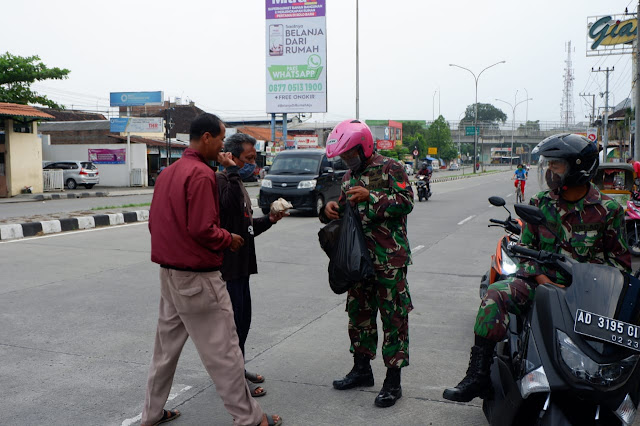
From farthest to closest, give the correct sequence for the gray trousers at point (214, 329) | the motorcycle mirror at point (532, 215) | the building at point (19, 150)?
the building at point (19, 150) < the gray trousers at point (214, 329) < the motorcycle mirror at point (532, 215)

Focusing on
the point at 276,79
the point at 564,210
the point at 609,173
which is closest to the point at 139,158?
the point at 276,79

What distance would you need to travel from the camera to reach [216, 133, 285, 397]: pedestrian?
13.1 feet

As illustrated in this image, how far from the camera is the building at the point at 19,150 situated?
Result: 81.9 feet

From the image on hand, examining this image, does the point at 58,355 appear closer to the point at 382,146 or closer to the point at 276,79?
the point at 276,79

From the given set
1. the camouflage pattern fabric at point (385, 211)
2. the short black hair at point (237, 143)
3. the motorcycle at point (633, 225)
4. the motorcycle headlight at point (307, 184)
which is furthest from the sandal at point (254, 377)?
the motorcycle headlight at point (307, 184)

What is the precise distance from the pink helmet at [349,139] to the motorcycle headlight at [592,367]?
1746mm

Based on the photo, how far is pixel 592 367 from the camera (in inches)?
98.9

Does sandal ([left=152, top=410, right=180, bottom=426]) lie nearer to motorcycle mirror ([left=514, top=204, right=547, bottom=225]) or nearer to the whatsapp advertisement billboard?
motorcycle mirror ([left=514, top=204, right=547, bottom=225])

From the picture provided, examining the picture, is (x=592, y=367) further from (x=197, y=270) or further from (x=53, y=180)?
(x=53, y=180)

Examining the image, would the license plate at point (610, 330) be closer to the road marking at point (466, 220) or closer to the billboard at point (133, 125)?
the road marking at point (466, 220)

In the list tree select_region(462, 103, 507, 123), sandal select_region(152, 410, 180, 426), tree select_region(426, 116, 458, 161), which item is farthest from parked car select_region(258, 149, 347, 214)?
tree select_region(462, 103, 507, 123)

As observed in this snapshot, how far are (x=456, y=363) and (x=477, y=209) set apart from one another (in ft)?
49.6

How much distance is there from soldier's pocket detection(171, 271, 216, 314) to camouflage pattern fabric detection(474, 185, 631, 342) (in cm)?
135

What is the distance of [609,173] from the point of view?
11148mm
